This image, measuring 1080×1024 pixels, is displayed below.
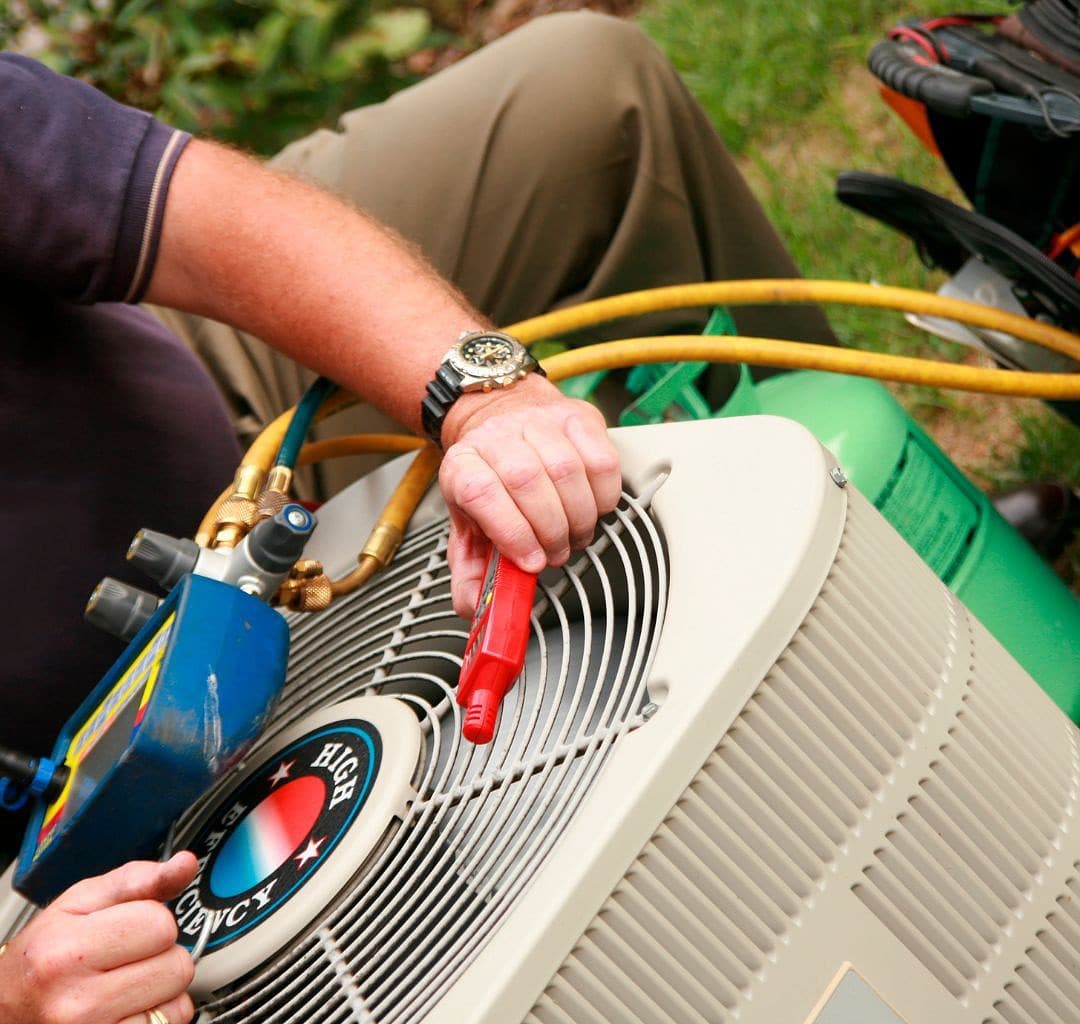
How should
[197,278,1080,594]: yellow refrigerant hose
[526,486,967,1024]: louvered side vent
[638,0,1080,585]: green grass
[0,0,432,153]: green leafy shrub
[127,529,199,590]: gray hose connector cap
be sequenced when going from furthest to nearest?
[0,0,432,153]: green leafy shrub, [638,0,1080,585]: green grass, [197,278,1080,594]: yellow refrigerant hose, [127,529,199,590]: gray hose connector cap, [526,486,967,1024]: louvered side vent

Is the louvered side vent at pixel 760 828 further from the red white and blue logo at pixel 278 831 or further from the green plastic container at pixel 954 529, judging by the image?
the green plastic container at pixel 954 529

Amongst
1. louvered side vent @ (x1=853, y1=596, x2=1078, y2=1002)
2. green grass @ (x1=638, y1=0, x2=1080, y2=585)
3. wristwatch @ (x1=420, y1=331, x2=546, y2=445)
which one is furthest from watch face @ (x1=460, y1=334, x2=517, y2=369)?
green grass @ (x1=638, y1=0, x2=1080, y2=585)

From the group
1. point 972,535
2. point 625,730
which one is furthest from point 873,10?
point 625,730

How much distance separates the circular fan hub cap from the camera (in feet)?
2.32

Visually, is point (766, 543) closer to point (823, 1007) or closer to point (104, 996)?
point (823, 1007)

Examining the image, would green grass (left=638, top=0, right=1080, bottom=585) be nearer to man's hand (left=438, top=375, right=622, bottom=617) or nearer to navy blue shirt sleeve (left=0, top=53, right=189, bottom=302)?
man's hand (left=438, top=375, right=622, bottom=617)

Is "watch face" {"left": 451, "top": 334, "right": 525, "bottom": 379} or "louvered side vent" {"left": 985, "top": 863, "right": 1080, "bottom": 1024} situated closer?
"louvered side vent" {"left": 985, "top": 863, "right": 1080, "bottom": 1024}

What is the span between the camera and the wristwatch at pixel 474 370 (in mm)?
915

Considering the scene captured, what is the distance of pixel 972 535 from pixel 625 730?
59 centimetres

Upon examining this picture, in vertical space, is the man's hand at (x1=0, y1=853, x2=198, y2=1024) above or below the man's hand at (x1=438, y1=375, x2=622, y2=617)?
below

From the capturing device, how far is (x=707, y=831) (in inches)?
24.7

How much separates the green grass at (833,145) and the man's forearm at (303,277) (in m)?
0.95

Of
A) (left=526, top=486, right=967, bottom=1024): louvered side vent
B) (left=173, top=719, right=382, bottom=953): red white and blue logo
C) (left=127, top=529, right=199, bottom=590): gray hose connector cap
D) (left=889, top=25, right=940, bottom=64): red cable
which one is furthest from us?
(left=889, top=25, right=940, bottom=64): red cable

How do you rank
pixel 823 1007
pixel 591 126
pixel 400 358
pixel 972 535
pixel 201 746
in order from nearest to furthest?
pixel 823 1007, pixel 201 746, pixel 400 358, pixel 972 535, pixel 591 126
